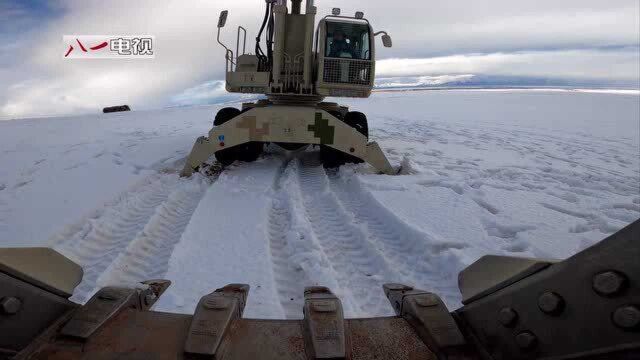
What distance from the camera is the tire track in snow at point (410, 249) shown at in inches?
125

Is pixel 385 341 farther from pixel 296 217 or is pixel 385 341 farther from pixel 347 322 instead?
pixel 296 217

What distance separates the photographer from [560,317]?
1.09m

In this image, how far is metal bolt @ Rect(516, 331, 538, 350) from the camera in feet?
3.75

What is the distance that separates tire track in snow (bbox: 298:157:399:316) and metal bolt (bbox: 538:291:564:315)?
67.3 inches

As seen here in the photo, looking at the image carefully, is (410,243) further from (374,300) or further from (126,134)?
(126,134)

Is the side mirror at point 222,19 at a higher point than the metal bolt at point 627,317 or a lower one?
higher

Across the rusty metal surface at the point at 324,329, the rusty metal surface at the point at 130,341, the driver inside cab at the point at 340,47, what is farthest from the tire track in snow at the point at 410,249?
the driver inside cab at the point at 340,47

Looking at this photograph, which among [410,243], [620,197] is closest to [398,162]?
[620,197]

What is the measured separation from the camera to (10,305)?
4.10 ft

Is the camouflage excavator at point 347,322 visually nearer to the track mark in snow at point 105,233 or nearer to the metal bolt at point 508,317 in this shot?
the metal bolt at point 508,317

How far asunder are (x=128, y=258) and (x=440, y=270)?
2682 mm

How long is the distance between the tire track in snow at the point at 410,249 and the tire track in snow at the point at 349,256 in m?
0.10

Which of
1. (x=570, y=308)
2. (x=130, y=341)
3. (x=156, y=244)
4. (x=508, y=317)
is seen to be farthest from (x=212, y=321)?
(x=156, y=244)

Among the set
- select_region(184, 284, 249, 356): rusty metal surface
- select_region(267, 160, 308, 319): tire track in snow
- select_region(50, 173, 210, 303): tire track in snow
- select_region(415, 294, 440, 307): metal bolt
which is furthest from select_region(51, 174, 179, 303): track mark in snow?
select_region(415, 294, 440, 307): metal bolt
